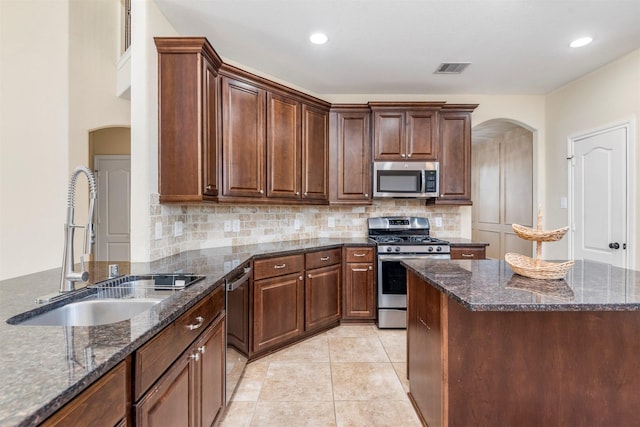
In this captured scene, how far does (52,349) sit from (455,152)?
381 centimetres

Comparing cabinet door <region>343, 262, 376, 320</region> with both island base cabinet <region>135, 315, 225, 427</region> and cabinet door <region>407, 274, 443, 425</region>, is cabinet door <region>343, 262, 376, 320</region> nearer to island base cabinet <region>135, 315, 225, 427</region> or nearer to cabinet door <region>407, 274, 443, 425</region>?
cabinet door <region>407, 274, 443, 425</region>

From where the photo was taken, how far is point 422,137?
363 cm

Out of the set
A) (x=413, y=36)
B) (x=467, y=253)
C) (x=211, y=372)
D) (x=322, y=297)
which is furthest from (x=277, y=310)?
(x=413, y=36)

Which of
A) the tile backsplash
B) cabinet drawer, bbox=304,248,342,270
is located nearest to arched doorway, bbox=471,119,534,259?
the tile backsplash

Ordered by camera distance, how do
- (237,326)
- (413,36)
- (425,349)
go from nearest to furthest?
(425,349)
(237,326)
(413,36)

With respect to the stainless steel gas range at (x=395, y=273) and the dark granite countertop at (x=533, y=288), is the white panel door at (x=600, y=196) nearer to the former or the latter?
Result: the stainless steel gas range at (x=395, y=273)

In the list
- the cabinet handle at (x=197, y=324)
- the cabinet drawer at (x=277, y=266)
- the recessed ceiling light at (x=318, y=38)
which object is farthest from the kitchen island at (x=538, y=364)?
the recessed ceiling light at (x=318, y=38)

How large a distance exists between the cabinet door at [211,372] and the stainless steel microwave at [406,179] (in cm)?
244

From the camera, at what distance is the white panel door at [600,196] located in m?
2.94

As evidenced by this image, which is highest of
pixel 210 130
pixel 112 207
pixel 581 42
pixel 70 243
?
pixel 581 42

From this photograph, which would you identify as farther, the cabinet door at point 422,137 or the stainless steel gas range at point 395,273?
the cabinet door at point 422,137

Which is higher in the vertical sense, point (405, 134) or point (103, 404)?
point (405, 134)

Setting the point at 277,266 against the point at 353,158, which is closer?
the point at 277,266

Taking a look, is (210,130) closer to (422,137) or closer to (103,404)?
(103,404)
